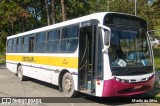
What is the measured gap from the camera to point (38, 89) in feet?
48.2

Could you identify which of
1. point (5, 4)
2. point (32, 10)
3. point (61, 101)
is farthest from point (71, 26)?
point (32, 10)

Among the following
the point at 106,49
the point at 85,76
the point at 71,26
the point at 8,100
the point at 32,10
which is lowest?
the point at 8,100

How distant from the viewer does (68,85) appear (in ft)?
40.3

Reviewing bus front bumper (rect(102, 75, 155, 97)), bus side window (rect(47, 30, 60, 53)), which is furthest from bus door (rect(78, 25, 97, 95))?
bus side window (rect(47, 30, 60, 53))

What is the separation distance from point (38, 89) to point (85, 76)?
12.5 feet

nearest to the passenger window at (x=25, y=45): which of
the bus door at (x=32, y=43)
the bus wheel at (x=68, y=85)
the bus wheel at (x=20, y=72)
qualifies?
the bus door at (x=32, y=43)

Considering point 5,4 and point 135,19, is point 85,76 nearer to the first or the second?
point 135,19

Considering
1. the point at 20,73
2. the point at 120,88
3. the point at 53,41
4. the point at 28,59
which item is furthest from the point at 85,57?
the point at 20,73

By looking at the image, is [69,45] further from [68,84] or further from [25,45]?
[25,45]

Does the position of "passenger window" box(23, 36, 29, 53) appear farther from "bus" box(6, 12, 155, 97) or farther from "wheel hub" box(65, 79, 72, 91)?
"wheel hub" box(65, 79, 72, 91)

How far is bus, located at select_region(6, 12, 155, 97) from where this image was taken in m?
10.3

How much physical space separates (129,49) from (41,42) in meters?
5.81

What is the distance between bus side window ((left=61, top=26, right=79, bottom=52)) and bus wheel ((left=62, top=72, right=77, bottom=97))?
98cm

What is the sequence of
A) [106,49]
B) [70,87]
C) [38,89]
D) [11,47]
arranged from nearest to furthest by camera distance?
[106,49]
[70,87]
[38,89]
[11,47]
